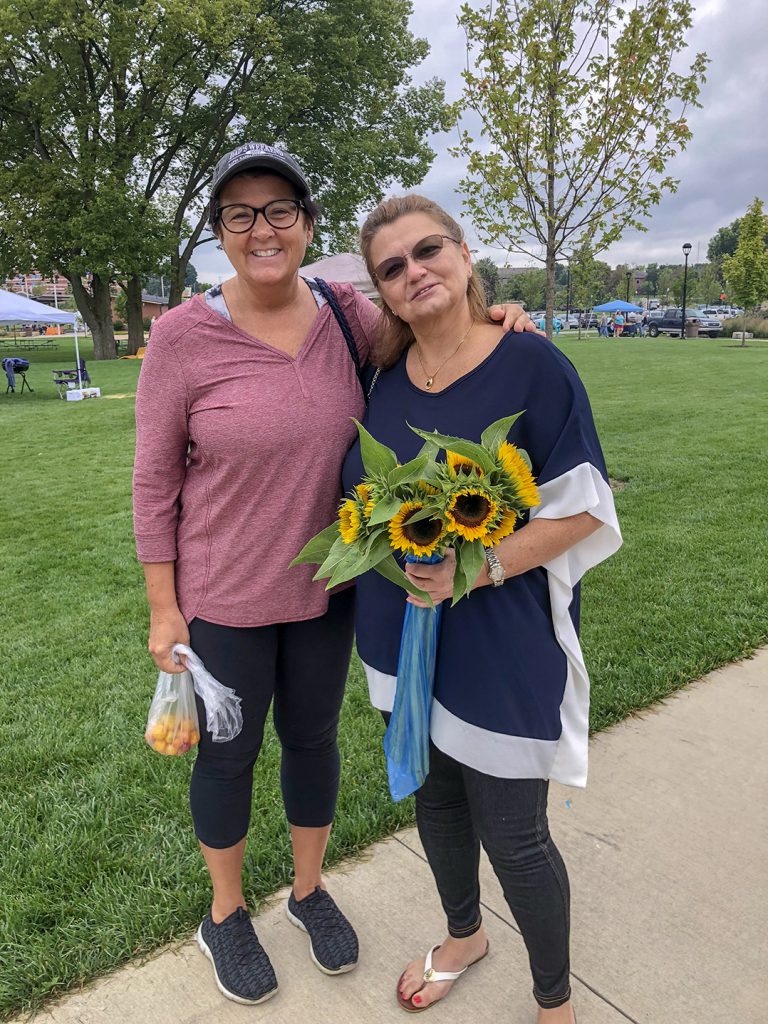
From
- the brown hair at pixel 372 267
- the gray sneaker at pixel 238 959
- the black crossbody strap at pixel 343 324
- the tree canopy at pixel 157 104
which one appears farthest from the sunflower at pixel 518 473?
the tree canopy at pixel 157 104

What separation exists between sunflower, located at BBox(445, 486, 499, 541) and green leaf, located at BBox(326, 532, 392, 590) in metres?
0.15

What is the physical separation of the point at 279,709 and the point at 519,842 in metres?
0.80

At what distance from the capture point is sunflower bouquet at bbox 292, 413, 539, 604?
1.47 meters

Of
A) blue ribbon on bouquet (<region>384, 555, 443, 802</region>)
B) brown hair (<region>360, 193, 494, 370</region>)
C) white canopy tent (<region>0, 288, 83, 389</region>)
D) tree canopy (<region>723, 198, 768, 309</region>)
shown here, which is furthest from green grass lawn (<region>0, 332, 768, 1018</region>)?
tree canopy (<region>723, 198, 768, 309</region>)

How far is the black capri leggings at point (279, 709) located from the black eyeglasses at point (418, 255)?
86cm

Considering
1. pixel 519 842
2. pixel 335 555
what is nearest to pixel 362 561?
pixel 335 555

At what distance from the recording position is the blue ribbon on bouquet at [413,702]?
1.70 m

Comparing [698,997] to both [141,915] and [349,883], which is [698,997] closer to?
[349,883]

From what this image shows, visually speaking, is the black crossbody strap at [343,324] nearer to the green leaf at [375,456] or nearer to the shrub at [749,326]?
the green leaf at [375,456]

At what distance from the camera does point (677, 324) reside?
40.1m

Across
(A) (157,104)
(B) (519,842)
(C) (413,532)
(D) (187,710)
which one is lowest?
(B) (519,842)

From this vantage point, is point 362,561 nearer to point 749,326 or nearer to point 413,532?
point 413,532

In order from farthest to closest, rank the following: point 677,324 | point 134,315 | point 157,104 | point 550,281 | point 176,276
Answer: point 677,324 → point 134,315 → point 176,276 → point 157,104 → point 550,281

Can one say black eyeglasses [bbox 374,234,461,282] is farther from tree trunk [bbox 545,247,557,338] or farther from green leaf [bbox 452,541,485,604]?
tree trunk [bbox 545,247,557,338]
